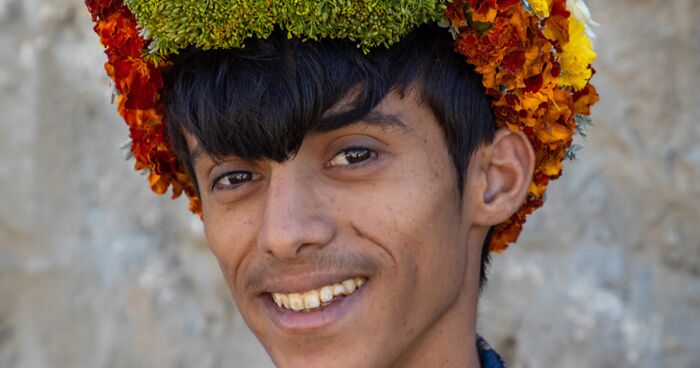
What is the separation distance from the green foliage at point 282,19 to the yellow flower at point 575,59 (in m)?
0.49

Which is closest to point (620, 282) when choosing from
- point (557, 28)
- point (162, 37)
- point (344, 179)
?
point (557, 28)

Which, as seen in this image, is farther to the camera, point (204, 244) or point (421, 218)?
point (204, 244)

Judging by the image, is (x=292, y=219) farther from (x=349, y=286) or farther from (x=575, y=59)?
(x=575, y=59)

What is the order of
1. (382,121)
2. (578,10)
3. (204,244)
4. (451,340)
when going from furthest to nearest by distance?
(204,244), (578,10), (451,340), (382,121)

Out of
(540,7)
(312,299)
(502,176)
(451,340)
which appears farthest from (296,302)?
(540,7)

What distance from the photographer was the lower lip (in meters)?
2.85

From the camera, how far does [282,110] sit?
9.10ft

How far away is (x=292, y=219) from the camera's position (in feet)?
9.04

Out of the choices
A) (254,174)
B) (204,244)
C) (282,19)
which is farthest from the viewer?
(204,244)

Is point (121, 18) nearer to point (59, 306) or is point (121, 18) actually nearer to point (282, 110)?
point (282, 110)

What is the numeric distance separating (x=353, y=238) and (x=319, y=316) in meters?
0.21

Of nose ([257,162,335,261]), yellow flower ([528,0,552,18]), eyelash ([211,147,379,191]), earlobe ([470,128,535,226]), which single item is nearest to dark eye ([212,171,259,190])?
eyelash ([211,147,379,191])

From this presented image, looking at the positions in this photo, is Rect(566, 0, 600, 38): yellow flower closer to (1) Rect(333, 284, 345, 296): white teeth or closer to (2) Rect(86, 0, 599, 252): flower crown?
(2) Rect(86, 0, 599, 252): flower crown

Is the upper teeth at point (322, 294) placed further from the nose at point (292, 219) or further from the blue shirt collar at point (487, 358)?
the blue shirt collar at point (487, 358)
